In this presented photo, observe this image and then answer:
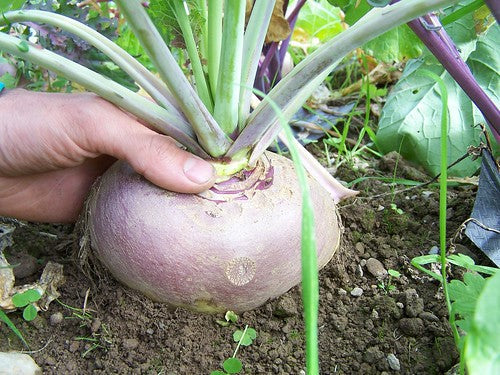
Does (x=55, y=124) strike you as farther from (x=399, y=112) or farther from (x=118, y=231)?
(x=399, y=112)

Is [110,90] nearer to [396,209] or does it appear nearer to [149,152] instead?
[149,152]

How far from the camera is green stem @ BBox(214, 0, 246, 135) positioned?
953 millimetres

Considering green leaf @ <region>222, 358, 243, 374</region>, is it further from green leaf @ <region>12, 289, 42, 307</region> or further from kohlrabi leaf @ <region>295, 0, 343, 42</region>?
kohlrabi leaf @ <region>295, 0, 343, 42</region>

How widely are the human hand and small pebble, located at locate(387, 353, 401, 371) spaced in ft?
1.54

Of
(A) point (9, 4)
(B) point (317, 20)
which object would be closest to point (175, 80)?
(A) point (9, 4)

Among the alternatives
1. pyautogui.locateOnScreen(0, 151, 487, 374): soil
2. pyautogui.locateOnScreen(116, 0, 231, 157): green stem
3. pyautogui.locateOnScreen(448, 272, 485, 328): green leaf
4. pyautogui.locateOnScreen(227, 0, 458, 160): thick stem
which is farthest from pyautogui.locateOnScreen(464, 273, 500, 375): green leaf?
pyautogui.locateOnScreen(116, 0, 231, 157): green stem

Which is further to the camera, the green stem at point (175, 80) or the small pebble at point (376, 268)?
the small pebble at point (376, 268)

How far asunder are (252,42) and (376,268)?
0.56 m

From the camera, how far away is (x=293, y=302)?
3.68 ft

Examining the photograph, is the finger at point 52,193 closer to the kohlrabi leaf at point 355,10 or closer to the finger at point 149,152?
the finger at point 149,152

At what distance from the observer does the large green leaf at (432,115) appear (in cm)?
156

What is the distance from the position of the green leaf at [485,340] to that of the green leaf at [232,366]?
537mm

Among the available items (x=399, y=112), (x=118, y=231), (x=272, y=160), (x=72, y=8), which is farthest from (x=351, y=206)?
(x=72, y=8)

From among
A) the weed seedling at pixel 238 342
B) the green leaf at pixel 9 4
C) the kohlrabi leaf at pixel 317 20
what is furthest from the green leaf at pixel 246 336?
the kohlrabi leaf at pixel 317 20
